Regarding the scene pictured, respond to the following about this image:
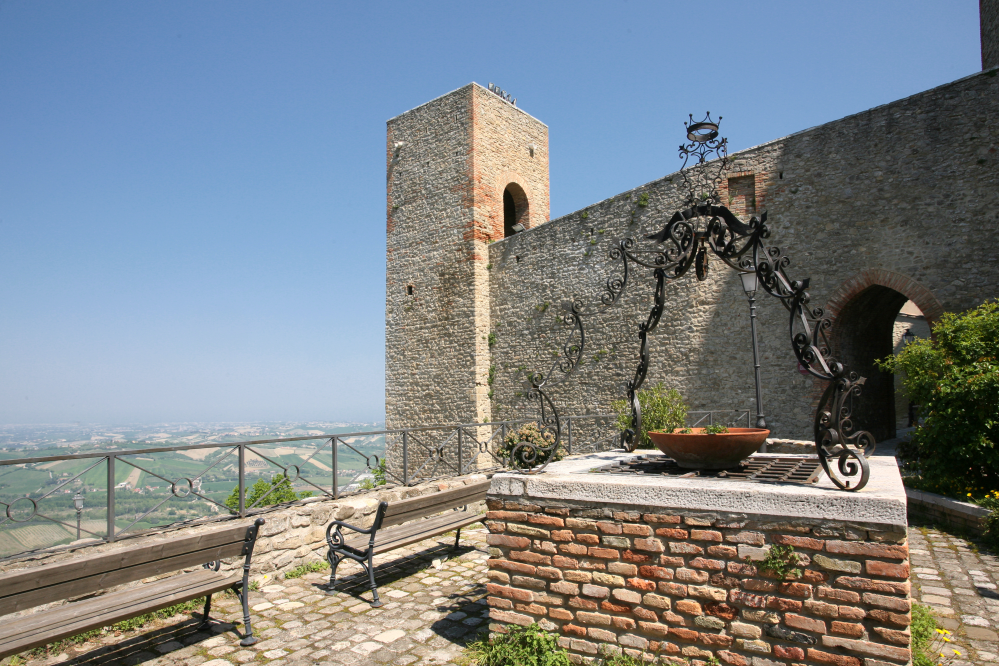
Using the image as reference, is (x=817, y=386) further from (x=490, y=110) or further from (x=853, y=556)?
(x=490, y=110)

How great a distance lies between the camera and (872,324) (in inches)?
391

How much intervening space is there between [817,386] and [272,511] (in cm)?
788

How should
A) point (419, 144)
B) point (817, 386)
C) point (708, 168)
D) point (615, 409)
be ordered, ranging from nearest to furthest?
point (817, 386) < point (708, 168) < point (615, 409) < point (419, 144)

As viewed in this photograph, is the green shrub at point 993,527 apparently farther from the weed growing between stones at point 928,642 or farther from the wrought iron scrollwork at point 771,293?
the wrought iron scrollwork at point 771,293

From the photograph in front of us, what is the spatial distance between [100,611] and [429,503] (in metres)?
2.41

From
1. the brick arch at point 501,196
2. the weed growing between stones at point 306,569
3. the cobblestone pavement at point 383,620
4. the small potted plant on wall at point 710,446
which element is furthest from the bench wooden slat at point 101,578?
the brick arch at point 501,196

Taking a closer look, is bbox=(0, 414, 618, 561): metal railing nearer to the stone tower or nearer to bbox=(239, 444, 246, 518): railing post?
bbox=(239, 444, 246, 518): railing post

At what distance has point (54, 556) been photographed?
377cm

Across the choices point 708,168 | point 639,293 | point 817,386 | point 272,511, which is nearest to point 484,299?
point 639,293

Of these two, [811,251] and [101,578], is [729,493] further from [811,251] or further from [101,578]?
[811,251]

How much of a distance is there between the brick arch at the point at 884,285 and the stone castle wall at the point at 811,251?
17mm

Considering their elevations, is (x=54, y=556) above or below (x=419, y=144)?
below

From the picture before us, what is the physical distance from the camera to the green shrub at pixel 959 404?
5.86 meters

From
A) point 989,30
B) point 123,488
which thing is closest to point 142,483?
point 123,488
